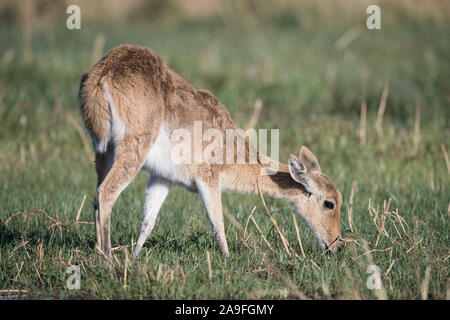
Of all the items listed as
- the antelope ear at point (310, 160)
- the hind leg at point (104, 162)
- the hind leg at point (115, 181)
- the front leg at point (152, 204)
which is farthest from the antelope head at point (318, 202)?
the hind leg at point (104, 162)

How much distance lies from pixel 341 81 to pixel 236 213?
22.1 feet

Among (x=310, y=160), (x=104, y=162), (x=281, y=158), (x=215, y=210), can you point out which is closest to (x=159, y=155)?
(x=104, y=162)

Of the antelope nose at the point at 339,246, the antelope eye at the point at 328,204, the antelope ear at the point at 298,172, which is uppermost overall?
the antelope ear at the point at 298,172

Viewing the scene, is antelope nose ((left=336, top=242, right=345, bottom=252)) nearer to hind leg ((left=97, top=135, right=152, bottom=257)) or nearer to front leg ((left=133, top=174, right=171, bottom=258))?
front leg ((left=133, top=174, right=171, bottom=258))

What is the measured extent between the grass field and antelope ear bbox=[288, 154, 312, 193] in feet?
1.94

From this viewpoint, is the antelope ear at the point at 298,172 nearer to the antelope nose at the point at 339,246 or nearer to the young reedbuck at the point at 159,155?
the young reedbuck at the point at 159,155

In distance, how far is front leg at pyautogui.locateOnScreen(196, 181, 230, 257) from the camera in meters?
5.97

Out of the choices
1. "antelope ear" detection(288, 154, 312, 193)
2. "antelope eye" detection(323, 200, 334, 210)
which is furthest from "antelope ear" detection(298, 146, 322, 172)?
"antelope eye" detection(323, 200, 334, 210)

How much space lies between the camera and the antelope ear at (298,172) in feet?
21.0

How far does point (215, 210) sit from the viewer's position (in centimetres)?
605

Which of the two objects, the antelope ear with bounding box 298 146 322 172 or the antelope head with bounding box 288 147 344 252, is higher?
the antelope ear with bounding box 298 146 322 172

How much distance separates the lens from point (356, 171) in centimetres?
938
